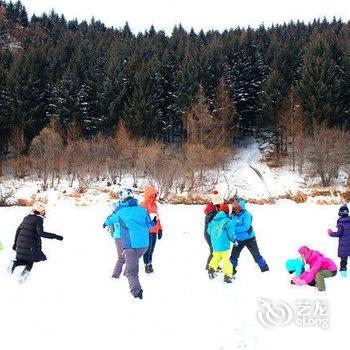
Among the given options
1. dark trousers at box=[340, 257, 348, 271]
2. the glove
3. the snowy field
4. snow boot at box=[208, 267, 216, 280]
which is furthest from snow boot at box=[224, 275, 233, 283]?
dark trousers at box=[340, 257, 348, 271]

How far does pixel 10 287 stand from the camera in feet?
24.7

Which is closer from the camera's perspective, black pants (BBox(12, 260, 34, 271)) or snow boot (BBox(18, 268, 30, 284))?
snow boot (BBox(18, 268, 30, 284))

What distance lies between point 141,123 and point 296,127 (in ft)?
47.6

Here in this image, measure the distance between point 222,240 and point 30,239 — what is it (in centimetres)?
338

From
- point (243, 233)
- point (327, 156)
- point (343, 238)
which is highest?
point (327, 156)

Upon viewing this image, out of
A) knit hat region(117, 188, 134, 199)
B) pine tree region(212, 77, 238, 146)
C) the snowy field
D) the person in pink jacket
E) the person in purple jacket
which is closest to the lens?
the snowy field

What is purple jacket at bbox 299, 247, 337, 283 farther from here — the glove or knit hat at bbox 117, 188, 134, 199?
knit hat at bbox 117, 188, 134, 199

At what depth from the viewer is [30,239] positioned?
27.0 feet

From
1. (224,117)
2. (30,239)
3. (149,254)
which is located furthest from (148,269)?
(224,117)

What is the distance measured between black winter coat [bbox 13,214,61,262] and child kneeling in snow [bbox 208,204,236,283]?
287 centimetres

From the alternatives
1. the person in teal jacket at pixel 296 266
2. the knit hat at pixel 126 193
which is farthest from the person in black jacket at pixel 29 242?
the person in teal jacket at pixel 296 266

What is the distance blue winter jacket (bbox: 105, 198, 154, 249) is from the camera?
712 cm

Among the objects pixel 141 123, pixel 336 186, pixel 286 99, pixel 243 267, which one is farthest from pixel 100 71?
pixel 243 267

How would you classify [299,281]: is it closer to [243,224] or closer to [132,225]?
[243,224]
